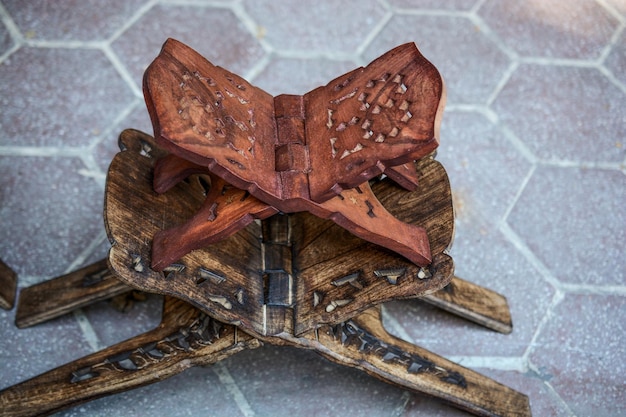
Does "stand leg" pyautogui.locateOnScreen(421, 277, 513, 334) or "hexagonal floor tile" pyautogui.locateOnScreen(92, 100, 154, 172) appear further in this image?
"hexagonal floor tile" pyautogui.locateOnScreen(92, 100, 154, 172)

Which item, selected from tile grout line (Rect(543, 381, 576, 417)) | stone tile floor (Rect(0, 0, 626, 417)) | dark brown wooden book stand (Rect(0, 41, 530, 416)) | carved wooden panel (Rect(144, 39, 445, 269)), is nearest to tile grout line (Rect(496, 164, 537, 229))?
stone tile floor (Rect(0, 0, 626, 417))

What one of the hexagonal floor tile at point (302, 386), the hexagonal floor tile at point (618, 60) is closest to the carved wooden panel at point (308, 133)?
the hexagonal floor tile at point (302, 386)

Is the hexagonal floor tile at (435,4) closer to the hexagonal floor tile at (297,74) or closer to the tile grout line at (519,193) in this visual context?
the hexagonal floor tile at (297,74)

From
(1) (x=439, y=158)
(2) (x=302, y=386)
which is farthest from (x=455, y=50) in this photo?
(2) (x=302, y=386)

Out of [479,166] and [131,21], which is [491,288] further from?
[131,21]

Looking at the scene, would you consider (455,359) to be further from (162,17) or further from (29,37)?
(29,37)

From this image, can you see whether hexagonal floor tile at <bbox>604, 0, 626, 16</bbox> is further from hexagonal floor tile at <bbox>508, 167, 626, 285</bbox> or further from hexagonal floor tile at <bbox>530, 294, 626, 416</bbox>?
hexagonal floor tile at <bbox>530, 294, 626, 416</bbox>
